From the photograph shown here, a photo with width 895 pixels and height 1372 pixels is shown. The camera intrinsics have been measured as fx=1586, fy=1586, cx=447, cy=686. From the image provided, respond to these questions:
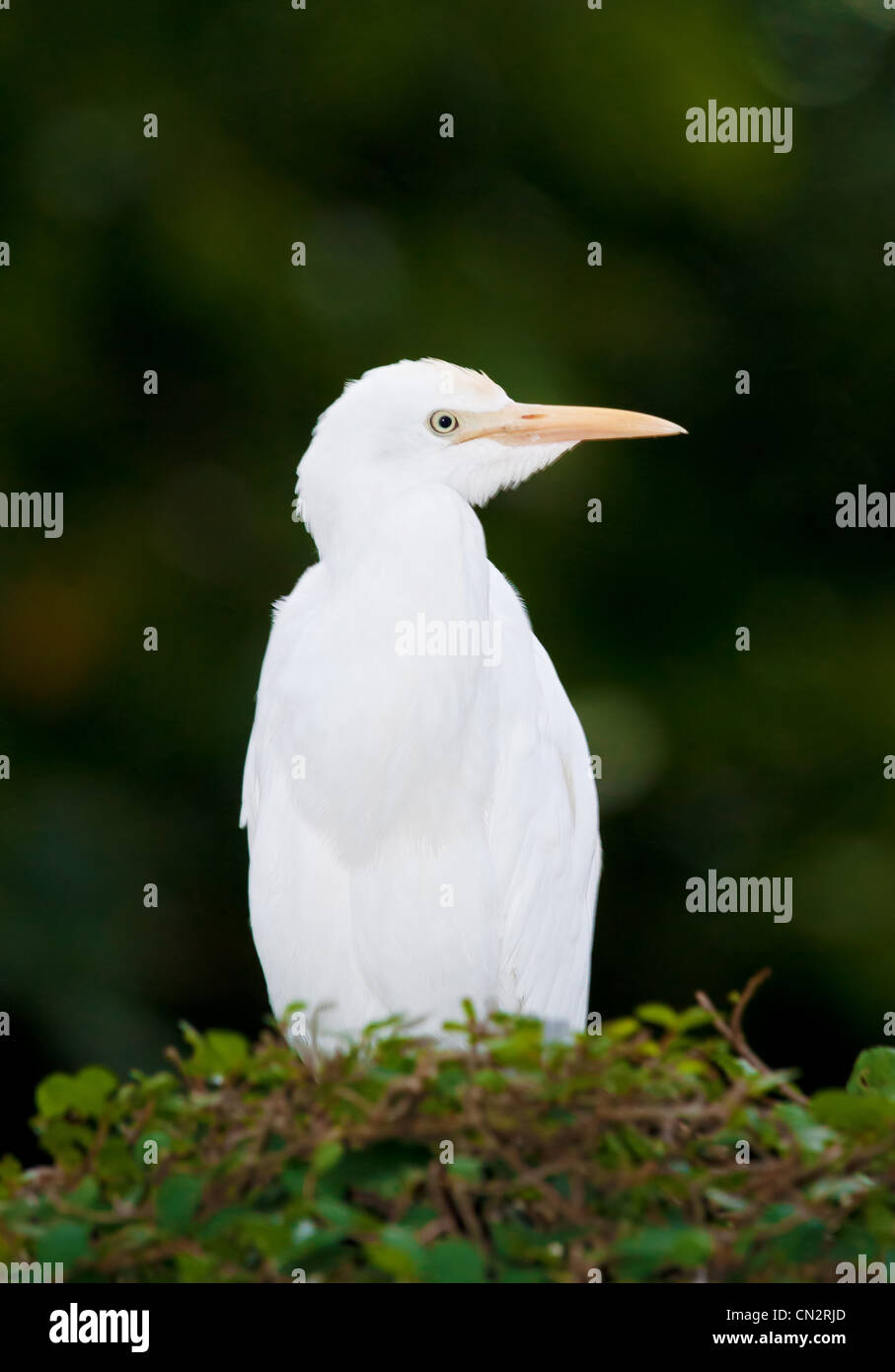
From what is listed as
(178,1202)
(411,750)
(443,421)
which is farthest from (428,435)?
(178,1202)

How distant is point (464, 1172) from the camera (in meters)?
1.05

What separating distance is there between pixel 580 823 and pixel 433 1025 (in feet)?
1.72

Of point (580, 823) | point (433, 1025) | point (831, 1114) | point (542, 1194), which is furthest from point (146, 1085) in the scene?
point (580, 823)

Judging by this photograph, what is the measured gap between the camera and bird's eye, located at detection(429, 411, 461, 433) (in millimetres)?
→ 2646

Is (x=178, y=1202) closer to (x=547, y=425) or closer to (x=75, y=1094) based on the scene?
(x=75, y=1094)

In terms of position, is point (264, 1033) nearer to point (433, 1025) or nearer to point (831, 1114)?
point (831, 1114)

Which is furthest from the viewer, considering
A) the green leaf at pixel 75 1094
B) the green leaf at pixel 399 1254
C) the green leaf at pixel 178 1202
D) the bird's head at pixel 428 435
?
the bird's head at pixel 428 435

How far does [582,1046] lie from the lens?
111 cm

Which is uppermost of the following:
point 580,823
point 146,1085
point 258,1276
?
point 580,823

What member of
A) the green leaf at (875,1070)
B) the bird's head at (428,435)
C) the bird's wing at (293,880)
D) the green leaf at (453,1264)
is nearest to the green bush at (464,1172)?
the green leaf at (453,1264)

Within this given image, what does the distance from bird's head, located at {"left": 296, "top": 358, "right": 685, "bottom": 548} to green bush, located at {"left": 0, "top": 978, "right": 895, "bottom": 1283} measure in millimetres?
1524

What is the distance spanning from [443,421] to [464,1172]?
179 cm

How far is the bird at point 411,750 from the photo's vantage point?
8.59 feet

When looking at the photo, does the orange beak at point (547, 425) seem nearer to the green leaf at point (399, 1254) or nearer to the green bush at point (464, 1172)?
the green bush at point (464, 1172)
